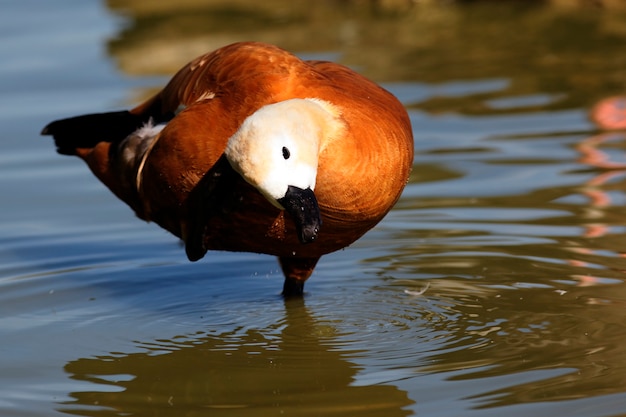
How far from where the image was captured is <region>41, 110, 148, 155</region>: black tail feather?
5797 mm

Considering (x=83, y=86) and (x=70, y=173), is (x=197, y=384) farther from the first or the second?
(x=83, y=86)

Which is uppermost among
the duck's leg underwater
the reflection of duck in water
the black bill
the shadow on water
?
the reflection of duck in water

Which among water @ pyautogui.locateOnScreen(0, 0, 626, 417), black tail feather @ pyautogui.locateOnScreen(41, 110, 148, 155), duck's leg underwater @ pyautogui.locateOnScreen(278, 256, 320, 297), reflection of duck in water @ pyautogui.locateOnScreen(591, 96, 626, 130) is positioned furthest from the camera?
reflection of duck in water @ pyautogui.locateOnScreen(591, 96, 626, 130)

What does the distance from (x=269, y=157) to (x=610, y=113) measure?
5.01 m

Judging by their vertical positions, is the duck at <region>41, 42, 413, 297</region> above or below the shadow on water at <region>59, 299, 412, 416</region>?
above

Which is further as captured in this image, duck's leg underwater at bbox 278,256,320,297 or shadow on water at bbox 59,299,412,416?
duck's leg underwater at bbox 278,256,320,297

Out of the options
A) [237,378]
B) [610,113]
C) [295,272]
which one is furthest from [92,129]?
[610,113]

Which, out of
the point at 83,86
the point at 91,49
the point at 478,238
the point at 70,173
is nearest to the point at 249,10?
the point at 91,49

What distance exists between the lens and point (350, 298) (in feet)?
18.7

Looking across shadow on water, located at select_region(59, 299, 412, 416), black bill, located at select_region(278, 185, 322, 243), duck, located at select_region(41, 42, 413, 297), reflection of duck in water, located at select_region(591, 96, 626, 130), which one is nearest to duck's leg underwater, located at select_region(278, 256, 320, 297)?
duck, located at select_region(41, 42, 413, 297)

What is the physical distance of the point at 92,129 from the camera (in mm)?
5977

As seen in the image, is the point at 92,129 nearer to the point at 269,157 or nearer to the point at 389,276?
the point at 389,276

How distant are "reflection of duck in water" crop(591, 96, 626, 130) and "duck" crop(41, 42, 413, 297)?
3.43m

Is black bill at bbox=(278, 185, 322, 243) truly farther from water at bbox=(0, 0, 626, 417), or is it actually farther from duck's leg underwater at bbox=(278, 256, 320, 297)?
duck's leg underwater at bbox=(278, 256, 320, 297)
